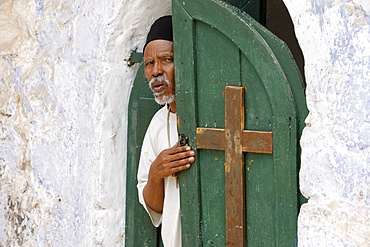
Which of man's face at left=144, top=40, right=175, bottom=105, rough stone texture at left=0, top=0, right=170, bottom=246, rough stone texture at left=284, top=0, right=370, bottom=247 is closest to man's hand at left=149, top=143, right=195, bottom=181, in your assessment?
man's face at left=144, top=40, right=175, bottom=105

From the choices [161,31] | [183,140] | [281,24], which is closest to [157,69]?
[161,31]

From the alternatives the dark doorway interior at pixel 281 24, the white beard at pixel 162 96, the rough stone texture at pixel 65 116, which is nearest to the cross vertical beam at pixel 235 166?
the white beard at pixel 162 96

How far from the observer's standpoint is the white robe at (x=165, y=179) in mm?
3807

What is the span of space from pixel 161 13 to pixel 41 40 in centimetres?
67

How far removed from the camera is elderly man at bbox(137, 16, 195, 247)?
12.1 feet

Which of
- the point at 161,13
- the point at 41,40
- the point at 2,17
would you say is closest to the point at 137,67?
the point at 161,13

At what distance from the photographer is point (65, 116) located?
4254 mm

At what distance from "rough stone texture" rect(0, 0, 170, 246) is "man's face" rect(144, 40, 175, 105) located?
31 cm

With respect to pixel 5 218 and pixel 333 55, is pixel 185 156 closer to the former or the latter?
pixel 333 55

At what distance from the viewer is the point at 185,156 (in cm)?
363

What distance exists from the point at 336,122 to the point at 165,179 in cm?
103

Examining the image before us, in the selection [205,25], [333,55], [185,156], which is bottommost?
[185,156]

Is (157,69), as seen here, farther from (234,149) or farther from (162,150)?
(234,149)

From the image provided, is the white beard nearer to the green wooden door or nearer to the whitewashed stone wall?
the green wooden door
